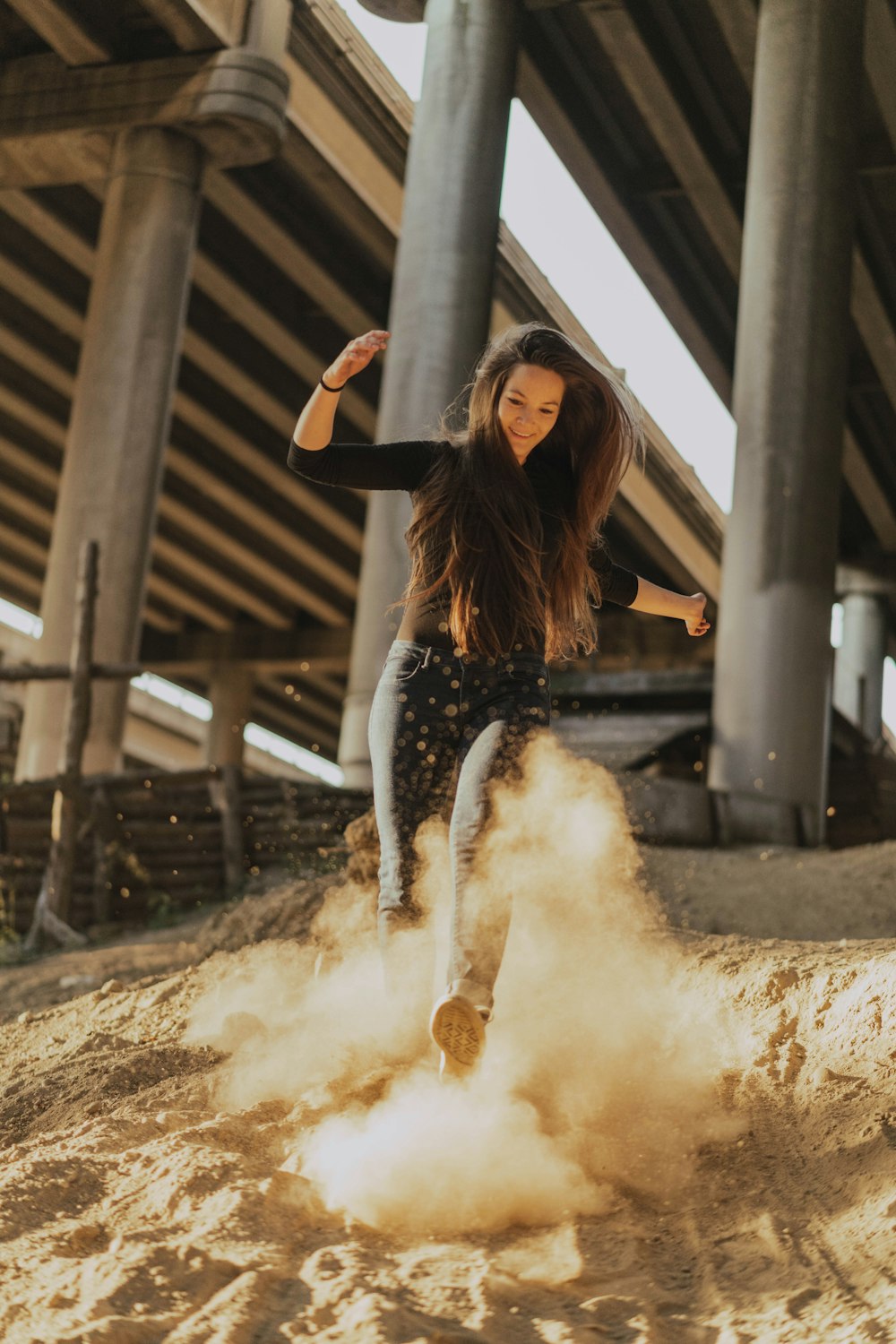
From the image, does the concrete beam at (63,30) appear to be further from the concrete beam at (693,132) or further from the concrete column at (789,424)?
the concrete column at (789,424)

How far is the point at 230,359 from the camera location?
21891 millimetres

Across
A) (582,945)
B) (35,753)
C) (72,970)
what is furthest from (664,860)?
(35,753)

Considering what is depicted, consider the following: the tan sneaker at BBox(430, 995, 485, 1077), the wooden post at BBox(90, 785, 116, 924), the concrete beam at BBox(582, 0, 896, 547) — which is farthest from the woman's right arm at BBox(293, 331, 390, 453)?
the concrete beam at BBox(582, 0, 896, 547)

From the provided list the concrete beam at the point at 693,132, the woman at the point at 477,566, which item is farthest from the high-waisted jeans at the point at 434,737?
the concrete beam at the point at 693,132

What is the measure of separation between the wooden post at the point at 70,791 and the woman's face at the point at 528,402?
22.4 ft

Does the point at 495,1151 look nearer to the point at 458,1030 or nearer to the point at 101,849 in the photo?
the point at 458,1030

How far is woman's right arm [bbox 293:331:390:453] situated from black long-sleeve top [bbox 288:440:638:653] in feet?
0.10

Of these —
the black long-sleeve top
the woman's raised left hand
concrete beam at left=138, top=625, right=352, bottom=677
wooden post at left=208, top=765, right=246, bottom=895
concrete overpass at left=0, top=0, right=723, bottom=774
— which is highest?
concrete overpass at left=0, top=0, right=723, bottom=774

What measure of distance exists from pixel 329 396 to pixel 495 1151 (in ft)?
5.84

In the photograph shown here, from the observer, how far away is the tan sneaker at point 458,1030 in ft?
10.5

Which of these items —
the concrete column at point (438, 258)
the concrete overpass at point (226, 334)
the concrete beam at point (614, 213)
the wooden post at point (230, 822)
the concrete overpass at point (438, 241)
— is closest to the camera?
the wooden post at point (230, 822)

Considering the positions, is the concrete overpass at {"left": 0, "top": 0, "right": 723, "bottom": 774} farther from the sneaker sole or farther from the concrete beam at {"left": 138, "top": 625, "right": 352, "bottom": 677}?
the sneaker sole

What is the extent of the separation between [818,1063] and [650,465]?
22.0 meters

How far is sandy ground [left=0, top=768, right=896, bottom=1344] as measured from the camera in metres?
2.53
